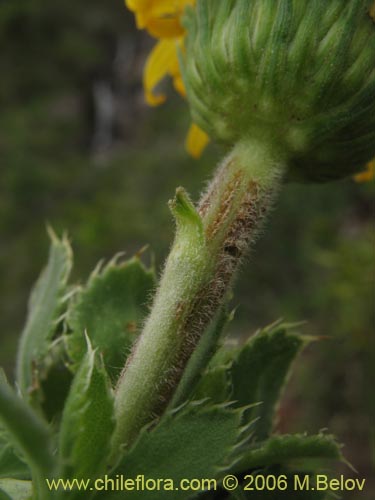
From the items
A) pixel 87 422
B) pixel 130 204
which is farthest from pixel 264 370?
pixel 130 204

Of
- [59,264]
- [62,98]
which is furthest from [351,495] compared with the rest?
[62,98]

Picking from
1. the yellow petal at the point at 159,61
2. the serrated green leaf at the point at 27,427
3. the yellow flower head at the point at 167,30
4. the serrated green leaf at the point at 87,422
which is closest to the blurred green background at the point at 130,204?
the yellow flower head at the point at 167,30

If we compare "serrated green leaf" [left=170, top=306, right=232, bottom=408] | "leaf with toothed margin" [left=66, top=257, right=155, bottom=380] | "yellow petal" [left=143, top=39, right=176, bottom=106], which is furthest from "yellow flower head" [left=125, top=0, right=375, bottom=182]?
"serrated green leaf" [left=170, top=306, right=232, bottom=408]

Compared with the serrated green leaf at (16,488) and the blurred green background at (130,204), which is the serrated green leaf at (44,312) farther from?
the blurred green background at (130,204)

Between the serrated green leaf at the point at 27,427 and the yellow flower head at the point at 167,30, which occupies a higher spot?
the yellow flower head at the point at 167,30

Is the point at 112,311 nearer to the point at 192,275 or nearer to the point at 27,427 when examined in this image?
the point at 192,275

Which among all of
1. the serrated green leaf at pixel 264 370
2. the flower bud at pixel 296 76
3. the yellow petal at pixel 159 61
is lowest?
the serrated green leaf at pixel 264 370
